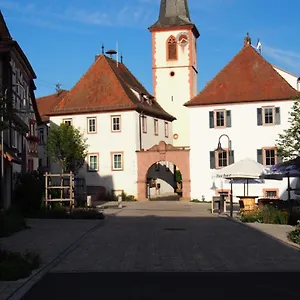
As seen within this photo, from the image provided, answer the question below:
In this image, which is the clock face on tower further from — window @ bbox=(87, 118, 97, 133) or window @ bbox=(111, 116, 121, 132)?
window @ bbox=(87, 118, 97, 133)

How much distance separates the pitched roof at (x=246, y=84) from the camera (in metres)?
46.7

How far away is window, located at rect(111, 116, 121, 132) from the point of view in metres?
53.3

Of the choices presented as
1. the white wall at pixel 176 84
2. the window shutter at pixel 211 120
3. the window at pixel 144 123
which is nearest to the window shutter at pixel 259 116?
the window shutter at pixel 211 120

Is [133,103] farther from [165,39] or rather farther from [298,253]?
[298,253]

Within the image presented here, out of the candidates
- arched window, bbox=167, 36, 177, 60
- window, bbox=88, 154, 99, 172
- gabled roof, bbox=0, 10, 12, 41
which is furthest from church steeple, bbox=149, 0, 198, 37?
gabled roof, bbox=0, 10, 12, 41

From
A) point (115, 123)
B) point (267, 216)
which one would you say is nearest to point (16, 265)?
point (267, 216)

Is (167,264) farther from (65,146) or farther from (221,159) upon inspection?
(221,159)

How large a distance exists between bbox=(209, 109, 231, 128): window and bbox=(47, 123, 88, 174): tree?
1029cm

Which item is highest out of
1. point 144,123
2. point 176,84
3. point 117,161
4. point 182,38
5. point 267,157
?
point 182,38

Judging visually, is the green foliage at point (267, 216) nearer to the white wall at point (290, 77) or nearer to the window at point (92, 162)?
the white wall at point (290, 77)

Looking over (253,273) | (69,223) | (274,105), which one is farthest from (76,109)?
(253,273)

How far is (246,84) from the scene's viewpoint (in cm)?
4800

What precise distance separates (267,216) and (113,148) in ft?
95.7

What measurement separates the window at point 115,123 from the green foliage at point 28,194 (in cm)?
2396
